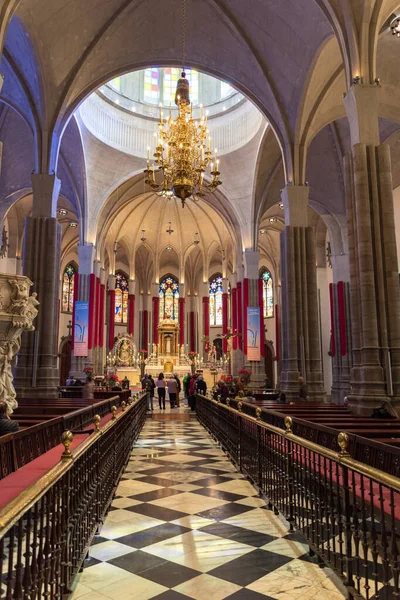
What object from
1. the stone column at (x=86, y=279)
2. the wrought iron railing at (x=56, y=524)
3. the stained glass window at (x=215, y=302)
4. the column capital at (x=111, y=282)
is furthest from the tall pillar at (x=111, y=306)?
the wrought iron railing at (x=56, y=524)

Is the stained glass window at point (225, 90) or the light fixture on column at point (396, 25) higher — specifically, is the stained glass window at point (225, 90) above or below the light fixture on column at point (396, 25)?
above

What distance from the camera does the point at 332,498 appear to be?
2811 mm

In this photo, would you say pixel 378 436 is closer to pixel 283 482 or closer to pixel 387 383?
pixel 283 482

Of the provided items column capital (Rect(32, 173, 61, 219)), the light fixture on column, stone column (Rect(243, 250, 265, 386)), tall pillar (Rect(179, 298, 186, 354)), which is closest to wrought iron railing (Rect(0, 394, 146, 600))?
column capital (Rect(32, 173, 61, 219))

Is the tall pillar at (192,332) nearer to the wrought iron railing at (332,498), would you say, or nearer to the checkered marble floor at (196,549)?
the wrought iron railing at (332,498)

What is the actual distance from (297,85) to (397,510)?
1276cm

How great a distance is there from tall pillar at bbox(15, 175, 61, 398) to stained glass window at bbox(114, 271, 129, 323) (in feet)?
67.6

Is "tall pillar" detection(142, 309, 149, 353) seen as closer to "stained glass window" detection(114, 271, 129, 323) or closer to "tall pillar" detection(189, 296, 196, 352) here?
"stained glass window" detection(114, 271, 129, 323)

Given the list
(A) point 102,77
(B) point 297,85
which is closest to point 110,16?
(A) point 102,77

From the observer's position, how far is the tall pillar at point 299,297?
1315cm

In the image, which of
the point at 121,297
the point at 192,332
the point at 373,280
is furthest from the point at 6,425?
the point at 121,297

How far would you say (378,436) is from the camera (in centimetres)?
454

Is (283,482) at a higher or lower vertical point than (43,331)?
lower

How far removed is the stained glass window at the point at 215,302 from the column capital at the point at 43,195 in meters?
22.8
